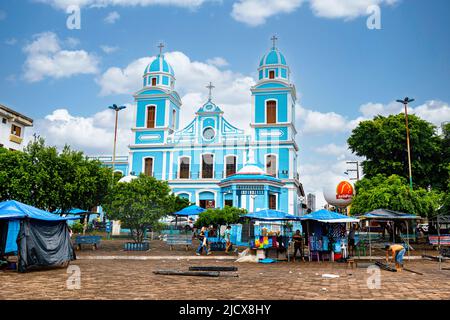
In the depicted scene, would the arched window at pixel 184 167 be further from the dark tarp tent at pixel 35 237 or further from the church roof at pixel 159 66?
the dark tarp tent at pixel 35 237

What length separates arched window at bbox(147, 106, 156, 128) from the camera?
39.9m

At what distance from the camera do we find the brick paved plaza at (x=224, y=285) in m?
7.60

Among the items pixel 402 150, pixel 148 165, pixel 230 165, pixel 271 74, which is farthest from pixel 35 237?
pixel 271 74

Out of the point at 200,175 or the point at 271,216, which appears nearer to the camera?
the point at 271,216

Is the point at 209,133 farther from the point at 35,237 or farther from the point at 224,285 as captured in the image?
the point at 224,285

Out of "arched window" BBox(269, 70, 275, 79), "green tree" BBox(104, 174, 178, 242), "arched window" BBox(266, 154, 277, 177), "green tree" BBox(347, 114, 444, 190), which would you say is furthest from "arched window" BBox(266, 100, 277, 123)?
"green tree" BBox(104, 174, 178, 242)

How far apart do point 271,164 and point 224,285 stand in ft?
93.6

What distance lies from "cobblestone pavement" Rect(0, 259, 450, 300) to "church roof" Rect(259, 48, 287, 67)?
→ 96.2 ft

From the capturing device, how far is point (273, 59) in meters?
38.4

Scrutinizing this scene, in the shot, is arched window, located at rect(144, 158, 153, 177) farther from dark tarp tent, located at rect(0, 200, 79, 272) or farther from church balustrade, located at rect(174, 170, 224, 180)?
dark tarp tent, located at rect(0, 200, 79, 272)

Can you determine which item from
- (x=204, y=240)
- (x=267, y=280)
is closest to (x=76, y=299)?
(x=267, y=280)

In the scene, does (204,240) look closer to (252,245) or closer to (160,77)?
(252,245)
